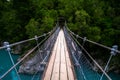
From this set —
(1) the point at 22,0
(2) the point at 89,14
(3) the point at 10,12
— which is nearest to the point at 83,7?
(2) the point at 89,14

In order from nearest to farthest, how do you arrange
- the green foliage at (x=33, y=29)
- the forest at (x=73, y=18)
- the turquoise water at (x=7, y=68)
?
the turquoise water at (x=7, y=68)
the forest at (x=73, y=18)
the green foliage at (x=33, y=29)

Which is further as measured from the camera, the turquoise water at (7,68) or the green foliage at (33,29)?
the green foliage at (33,29)

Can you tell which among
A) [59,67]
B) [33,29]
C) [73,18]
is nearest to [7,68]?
[33,29]

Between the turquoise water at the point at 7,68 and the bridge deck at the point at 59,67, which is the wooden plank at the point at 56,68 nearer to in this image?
the bridge deck at the point at 59,67

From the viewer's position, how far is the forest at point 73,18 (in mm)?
16125

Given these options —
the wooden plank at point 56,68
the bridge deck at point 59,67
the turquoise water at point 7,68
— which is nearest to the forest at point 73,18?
the turquoise water at point 7,68

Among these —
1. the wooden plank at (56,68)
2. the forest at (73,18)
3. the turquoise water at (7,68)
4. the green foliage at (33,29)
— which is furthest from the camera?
the green foliage at (33,29)

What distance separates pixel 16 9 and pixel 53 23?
4.90 metres

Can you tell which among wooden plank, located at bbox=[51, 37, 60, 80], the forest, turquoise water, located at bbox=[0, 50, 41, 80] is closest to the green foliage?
the forest

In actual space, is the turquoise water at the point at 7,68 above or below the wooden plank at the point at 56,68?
below

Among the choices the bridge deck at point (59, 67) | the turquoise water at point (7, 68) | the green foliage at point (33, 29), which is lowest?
the turquoise water at point (7, 68)

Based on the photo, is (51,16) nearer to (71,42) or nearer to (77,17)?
(77,17)

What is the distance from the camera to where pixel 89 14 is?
56.4 feet

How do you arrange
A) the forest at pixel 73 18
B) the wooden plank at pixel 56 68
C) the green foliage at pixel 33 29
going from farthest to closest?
the green foliage at pixel 33 29, the forest at pixel 73 18, the wooden plank at pixel 56 68
